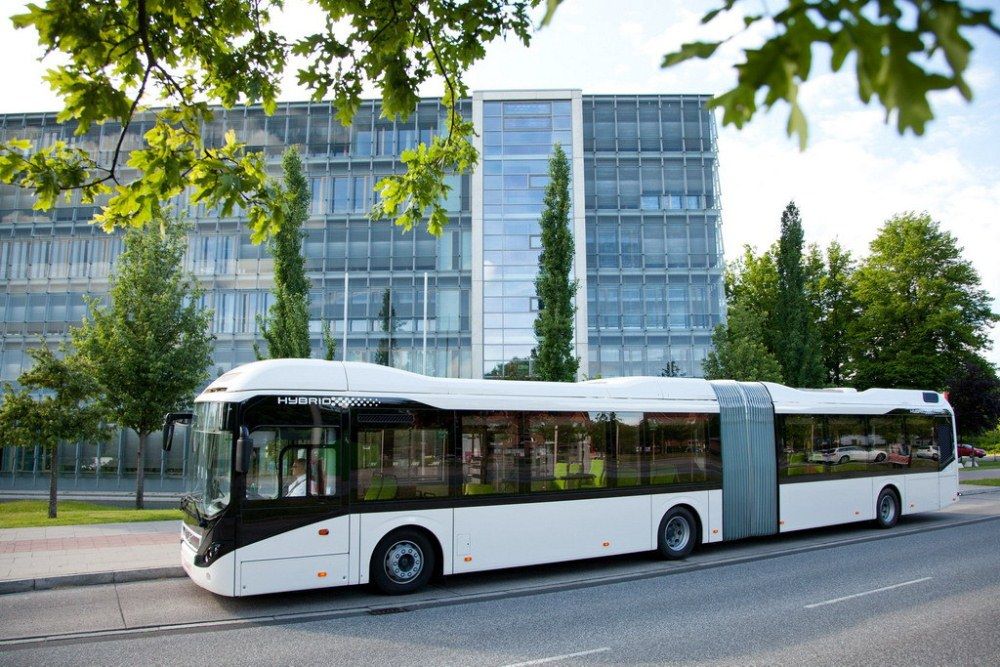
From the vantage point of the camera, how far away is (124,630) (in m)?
7.86

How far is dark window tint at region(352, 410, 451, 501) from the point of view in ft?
31.8

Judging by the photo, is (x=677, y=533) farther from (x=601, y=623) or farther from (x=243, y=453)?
(x=243, y=453)

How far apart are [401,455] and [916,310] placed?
42.0 meters

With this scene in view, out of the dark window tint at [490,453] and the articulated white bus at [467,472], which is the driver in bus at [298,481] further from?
the dark window tint at [490,453]

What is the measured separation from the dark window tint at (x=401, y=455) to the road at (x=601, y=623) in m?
1.47

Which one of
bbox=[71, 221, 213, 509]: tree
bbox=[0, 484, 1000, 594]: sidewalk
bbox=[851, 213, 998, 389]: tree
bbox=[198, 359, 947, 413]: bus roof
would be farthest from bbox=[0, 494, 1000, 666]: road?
bbox=[851, 213, 998, 389]: tree

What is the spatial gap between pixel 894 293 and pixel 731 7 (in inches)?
A: 1840

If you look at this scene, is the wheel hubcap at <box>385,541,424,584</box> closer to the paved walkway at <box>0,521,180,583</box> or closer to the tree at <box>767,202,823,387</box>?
the paved walkway at <box>0,521,180,583</box>

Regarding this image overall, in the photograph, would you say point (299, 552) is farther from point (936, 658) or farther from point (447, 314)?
point (447, 314)

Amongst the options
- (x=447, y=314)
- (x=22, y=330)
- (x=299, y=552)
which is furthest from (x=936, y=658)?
(x=22, y=330)

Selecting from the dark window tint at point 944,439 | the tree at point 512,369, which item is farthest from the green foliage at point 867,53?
the tree at point 512,369

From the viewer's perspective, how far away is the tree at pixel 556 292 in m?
25.9

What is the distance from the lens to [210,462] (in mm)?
9320

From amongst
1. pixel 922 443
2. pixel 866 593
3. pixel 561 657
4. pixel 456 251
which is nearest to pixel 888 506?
pixel 922 443
